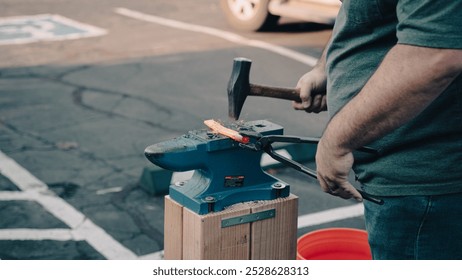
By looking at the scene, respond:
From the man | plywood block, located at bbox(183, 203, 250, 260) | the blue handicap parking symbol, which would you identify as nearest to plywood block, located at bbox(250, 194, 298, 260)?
plywood block, located at bbox(183, 203, 250, 260)

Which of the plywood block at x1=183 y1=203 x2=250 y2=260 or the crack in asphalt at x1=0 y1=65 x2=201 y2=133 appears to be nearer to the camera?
the plywood block at x1=183 y1=203 x2=250 y2=260

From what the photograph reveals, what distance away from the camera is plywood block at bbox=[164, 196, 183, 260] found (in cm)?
262

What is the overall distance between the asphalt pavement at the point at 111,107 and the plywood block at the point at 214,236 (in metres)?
2.08

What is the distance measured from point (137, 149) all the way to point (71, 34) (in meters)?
4.67

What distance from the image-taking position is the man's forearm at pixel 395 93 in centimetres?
199

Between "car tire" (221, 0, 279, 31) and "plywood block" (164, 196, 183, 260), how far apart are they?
7.68 metres

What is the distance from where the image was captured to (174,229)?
265 cm

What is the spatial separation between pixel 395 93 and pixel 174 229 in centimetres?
94

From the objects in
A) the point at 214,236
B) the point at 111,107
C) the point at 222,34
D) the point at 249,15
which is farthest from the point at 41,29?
the point at 214,236

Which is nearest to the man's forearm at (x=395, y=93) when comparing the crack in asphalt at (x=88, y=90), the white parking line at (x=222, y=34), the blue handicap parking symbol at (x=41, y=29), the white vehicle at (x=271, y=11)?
the crack in asphalt at (x=88, y=90)

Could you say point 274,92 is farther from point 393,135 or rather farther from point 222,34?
point 222,34

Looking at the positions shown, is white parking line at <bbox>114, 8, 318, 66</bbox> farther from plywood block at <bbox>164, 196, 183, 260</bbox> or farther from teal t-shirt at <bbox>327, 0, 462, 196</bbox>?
teal t-shirt at <bbox>327, 0, 462, 196</bbox>

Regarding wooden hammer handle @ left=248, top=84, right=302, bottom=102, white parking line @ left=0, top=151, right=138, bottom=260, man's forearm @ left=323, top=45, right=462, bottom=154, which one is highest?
man's forearm @ left=323, top=45, right=462, bottom=154

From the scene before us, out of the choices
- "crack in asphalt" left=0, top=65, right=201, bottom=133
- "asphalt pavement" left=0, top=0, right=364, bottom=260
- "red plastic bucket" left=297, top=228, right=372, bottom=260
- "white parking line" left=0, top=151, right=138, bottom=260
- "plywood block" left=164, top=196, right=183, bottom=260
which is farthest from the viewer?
"crack in asphalt" left=0, top=65, right=201, bottom=133
